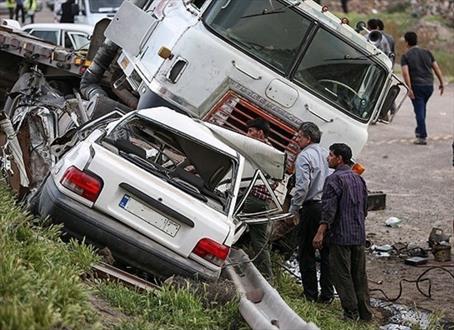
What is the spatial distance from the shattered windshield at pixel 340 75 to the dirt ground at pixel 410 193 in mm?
1908

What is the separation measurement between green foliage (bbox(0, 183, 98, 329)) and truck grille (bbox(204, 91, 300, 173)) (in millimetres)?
3120

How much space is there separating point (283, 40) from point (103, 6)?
38.7ft

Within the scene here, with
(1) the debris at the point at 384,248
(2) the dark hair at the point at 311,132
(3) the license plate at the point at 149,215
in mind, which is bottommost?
(1) the debris at the point at 384,248

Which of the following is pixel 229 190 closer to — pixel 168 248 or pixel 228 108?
pixel 168 248

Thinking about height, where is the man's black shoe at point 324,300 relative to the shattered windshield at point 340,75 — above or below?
below

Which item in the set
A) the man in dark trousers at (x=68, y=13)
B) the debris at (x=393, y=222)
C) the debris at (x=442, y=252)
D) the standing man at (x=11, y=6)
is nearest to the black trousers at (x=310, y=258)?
the debris at (x=442, y=252)

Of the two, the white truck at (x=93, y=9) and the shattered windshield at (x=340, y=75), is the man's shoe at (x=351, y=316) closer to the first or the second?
the shattered windshield at (x=340, y=75)

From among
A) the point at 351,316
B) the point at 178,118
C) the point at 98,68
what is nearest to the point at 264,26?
the point at 178,118

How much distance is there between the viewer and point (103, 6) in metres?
22.0

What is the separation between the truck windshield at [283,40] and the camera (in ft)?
35.5

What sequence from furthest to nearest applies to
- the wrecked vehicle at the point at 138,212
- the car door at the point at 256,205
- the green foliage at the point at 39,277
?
the car door at the point at 256,205 → the wrecked vehicle at the point at 138,212 → the green foliage at the point at 39,277

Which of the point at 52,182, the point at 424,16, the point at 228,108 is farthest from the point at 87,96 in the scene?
the point at 424,16

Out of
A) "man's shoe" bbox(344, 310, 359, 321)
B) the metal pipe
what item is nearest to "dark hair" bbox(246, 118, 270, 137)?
"man's shoe" bbox(344, 310, 359, 321)

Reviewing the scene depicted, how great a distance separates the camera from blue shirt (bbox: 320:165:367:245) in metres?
8.86
